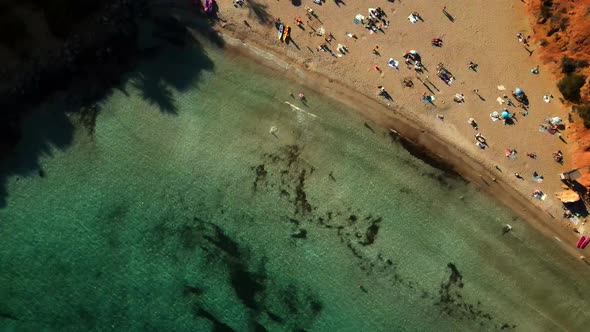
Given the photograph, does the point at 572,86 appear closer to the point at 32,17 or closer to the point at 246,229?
the point at 246,229

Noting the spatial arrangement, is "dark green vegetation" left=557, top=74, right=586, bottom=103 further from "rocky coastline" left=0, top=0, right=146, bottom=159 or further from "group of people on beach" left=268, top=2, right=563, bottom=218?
"rocky coastline" left=0, top=0, right=146, bottom=159

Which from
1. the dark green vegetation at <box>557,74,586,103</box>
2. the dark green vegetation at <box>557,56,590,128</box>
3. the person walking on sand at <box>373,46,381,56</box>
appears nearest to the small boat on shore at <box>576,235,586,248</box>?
the dark green vegetation at <box>557,56,590,128</box>

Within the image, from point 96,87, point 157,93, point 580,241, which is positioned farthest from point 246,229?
point 580,241

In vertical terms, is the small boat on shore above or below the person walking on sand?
below

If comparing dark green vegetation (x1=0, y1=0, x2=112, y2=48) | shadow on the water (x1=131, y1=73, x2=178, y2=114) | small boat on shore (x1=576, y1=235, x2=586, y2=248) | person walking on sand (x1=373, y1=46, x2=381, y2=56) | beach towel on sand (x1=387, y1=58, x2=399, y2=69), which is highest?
dark green vegetation (x1=0, y1=0, x2=112, y2=48)

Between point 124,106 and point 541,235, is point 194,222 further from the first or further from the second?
point 541,235

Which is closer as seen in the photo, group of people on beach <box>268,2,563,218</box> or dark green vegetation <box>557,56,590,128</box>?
dark green vegetation <box>557,56,590,128</box>

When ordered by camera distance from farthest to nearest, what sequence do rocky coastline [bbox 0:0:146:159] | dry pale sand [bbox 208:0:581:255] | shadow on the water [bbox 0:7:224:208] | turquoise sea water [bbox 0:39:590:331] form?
dry pale sand [bbox 208:0:581:255] < turquoise sea water [bbox 0:39:590:331] < shadow on the water [bbox 0:7:224:208] < rocky coastline [bbox 0:0:146:159]
